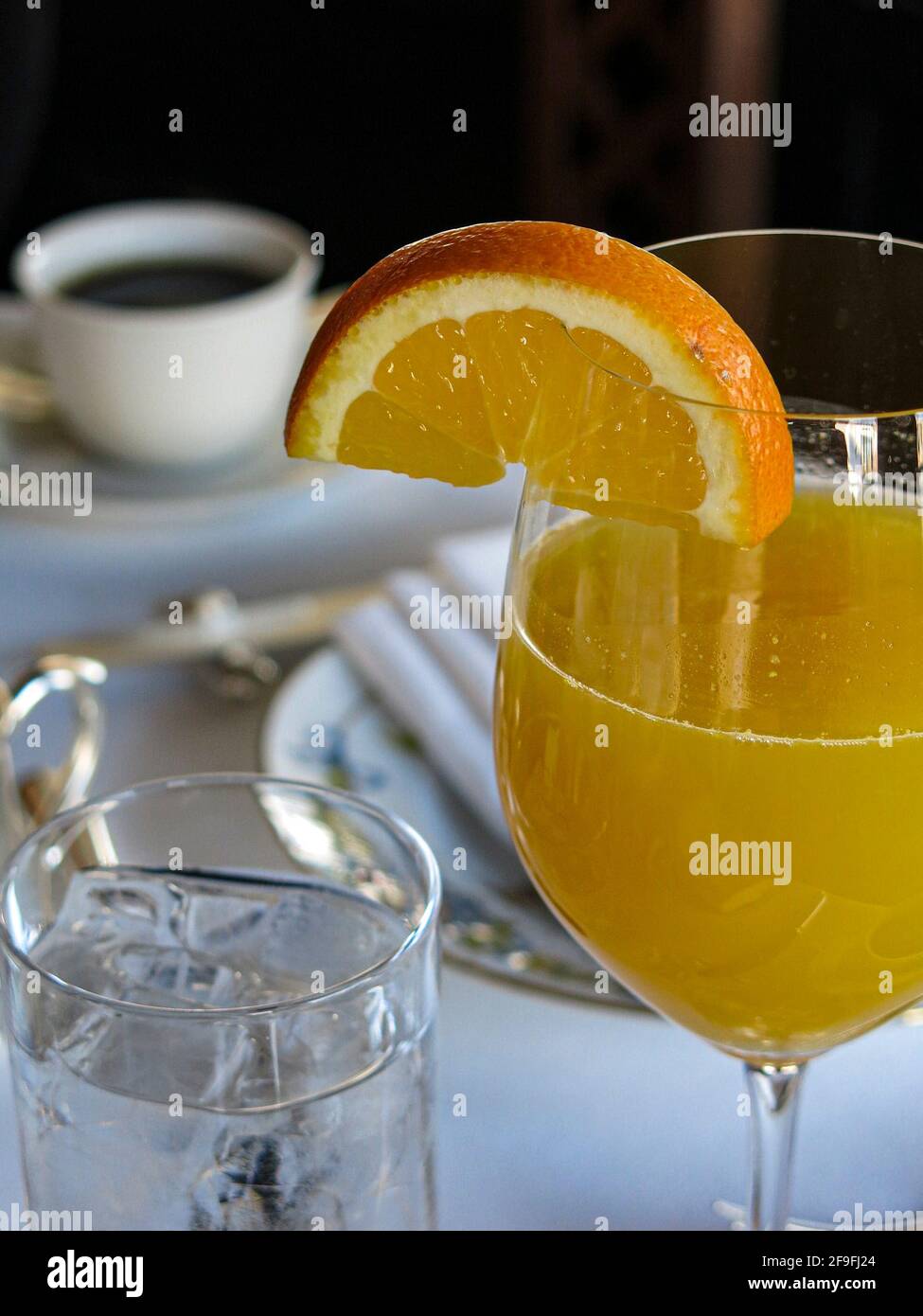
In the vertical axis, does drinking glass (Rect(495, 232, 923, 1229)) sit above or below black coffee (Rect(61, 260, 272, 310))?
below

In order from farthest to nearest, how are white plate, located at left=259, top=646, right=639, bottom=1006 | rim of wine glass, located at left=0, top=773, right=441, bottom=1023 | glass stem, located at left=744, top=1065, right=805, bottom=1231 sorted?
white plate, located at left=259, top=646, right=639, bottom=1006 < glass stem, located at left=744, top=1065, right=805, bottom=1231 < rim of wine glass, located at left=0, top=773, right=441, bottom=1023

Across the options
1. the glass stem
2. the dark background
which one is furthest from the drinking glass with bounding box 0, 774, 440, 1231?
the dark background

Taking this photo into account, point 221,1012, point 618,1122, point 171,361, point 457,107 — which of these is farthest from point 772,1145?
point 457,107

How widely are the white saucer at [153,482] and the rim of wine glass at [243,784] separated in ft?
1.61

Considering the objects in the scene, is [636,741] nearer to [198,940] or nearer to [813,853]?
[813,853]

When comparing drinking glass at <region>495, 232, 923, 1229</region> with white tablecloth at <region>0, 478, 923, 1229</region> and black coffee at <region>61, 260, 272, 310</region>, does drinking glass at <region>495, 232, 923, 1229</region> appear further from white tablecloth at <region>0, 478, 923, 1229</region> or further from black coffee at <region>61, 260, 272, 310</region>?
black coffee at <region>61, 260, 272, 310</region>

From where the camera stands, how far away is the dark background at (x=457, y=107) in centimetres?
199

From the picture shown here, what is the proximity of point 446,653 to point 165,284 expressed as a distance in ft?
1.60

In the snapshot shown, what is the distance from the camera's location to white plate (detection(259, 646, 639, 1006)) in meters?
0.69

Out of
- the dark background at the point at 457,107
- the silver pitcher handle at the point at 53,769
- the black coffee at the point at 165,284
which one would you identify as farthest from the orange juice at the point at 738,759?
the dark background at the point at 457,107

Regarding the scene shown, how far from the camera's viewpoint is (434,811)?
0.80 metres

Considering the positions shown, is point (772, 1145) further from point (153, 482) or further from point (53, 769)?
point (153, 482)

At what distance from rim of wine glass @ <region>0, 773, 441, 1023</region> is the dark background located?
1.58 metres

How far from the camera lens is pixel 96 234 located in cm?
119
